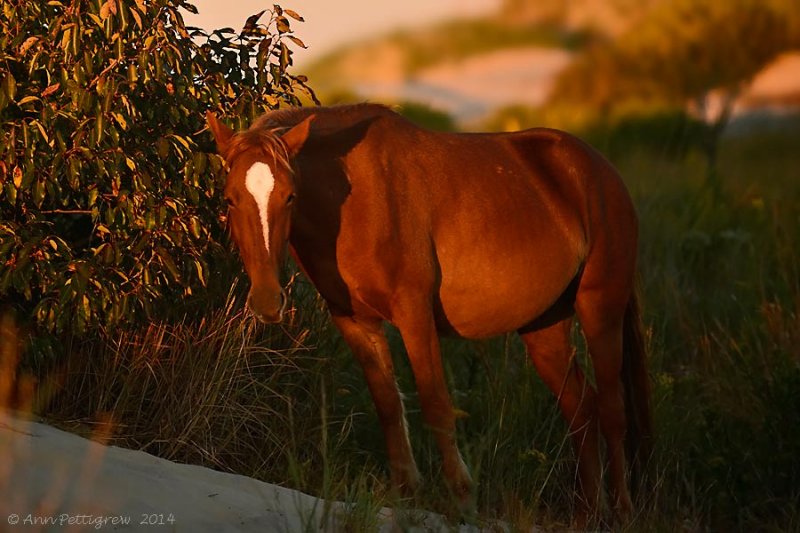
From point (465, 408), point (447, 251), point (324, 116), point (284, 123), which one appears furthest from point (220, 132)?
point (465, 408)

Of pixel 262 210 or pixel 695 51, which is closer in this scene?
pixel 262 210

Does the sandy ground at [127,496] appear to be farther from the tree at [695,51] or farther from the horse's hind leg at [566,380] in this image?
the tree at [695,51]

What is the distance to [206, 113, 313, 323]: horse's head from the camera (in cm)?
538

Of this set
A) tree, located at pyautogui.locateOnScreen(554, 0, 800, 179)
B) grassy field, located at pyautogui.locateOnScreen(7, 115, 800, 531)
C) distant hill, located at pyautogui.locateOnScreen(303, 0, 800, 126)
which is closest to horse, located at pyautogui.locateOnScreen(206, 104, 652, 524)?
grassy field, located at pyautogui.locateOnScreen(7, 115, 800, 531)

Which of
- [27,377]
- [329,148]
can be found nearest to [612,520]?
[329,148]

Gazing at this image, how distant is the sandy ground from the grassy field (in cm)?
20

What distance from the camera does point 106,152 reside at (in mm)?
5852

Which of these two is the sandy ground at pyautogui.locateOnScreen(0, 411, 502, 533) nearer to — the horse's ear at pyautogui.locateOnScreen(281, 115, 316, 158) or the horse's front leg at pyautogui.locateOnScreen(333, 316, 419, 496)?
the horse's front leg at pyautogui.locateOnScreen(333, 316, 419, 496)

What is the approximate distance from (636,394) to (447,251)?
1.69 meters

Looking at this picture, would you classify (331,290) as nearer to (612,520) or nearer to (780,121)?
(612,520)

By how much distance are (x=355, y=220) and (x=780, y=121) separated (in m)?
34.0

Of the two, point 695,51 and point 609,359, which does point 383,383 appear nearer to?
point 609,359

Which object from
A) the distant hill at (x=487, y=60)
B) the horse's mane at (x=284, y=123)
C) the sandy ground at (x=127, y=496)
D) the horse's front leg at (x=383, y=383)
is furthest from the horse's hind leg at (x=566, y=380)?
the distant hill at (x=487, y=60)

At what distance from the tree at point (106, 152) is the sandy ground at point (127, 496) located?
2.76 feet
